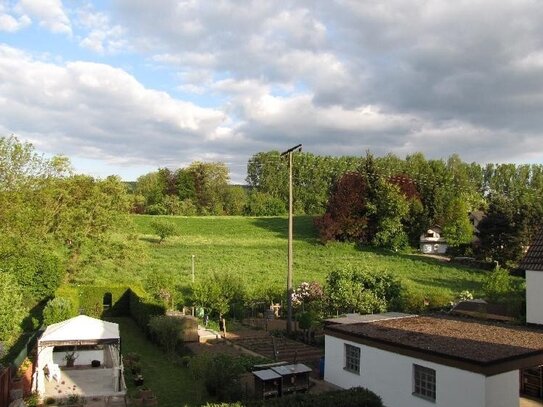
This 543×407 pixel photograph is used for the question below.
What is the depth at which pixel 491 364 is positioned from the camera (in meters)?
12.7

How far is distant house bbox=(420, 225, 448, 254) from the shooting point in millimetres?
64625

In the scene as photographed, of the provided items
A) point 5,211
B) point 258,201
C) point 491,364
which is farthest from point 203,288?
point 258,201

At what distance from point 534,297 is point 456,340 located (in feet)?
17.5

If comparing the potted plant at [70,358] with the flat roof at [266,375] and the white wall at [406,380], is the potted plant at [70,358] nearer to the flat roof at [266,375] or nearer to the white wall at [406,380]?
the flat roof at [266,375]

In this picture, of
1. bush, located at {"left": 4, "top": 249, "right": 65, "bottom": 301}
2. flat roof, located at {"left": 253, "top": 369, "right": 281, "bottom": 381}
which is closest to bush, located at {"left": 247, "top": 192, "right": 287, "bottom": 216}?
bush, located at {"left": 4, "top": 249, "right": 65, "bottom": 301}

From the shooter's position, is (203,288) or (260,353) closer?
(260,353)

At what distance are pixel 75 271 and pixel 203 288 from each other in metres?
13.5

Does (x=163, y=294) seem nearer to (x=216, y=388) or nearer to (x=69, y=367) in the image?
(x=69, y=367)

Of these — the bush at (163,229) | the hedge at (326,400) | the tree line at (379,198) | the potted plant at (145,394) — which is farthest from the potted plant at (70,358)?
the bush at (163,229)

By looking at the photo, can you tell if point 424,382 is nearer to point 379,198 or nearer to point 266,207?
point 379,198

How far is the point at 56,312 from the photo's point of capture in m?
25.4

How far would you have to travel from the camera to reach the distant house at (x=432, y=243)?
64625 mm

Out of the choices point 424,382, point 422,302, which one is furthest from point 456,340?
point 422,302

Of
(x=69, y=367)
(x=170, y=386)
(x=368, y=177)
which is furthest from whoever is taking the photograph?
(x=368, y=177)
